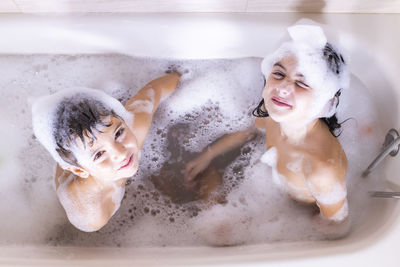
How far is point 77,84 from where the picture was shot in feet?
4.63

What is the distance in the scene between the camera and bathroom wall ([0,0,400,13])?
3.86 ft

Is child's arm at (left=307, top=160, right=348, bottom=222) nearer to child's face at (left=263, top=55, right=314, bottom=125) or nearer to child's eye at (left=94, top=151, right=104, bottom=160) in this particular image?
child's face at (left=263, top=55, right=314, bottom=125)

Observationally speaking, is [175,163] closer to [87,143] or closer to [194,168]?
[194,168]

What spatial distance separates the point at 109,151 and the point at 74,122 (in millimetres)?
119

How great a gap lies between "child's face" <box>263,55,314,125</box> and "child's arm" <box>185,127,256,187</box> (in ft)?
1.31

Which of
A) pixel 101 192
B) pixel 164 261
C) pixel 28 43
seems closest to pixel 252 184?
pixel 164 261

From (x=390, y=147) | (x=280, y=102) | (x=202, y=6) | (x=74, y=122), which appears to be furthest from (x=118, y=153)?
(x=390, y=147)

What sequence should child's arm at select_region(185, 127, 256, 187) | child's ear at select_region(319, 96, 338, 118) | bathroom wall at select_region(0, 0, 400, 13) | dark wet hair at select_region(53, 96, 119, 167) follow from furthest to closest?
child's arm at select_region(185, 127, 256, 187), bathroom wall at select_region(0, 0, 400, 13), child's ear at select_region(319, 96, 338, 118), dark wet hair at select_region(53, 96, 119, 167)

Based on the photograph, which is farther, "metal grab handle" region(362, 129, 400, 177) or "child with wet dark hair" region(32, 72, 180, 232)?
"metal grab handle" region(362, 129, 400, 177)

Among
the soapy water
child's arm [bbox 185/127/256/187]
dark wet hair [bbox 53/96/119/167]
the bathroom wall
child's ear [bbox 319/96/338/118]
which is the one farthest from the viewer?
child's arm [bbox 185/127/256/187]

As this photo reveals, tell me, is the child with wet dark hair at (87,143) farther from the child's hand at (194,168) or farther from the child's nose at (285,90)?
the child's nose at (285,90)

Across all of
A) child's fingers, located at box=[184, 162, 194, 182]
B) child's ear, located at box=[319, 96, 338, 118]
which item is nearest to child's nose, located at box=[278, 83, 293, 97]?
child's ear, located at box=[319, 96, 338, 118]

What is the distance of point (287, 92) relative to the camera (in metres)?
0.98

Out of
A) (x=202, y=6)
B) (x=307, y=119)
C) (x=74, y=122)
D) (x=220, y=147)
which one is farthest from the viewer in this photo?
(x=220, y=147)
